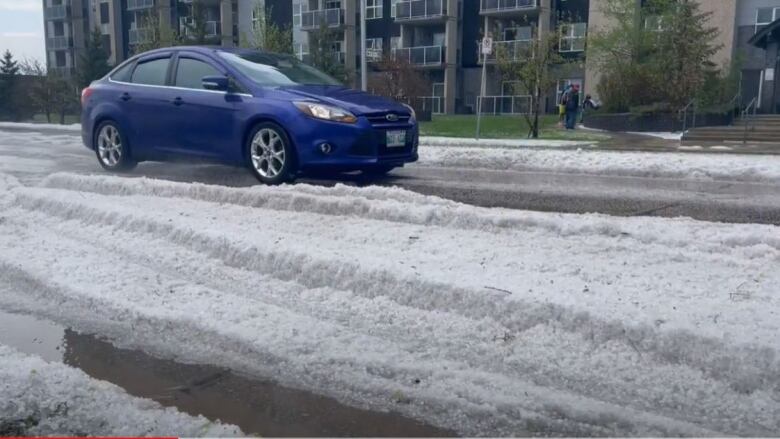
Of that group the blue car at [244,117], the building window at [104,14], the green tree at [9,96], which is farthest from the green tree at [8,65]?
the blue car at [244,117]

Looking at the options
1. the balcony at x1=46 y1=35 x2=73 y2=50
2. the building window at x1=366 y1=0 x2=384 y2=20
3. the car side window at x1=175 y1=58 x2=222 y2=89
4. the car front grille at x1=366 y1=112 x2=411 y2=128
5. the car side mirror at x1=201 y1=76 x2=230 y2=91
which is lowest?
the car front grille at x1=366 y1=112 x2=411 y2=128

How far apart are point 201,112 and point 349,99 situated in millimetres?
1850

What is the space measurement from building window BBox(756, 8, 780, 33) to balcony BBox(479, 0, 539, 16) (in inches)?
509

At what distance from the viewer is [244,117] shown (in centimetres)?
828

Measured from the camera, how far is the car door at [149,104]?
29.9 feet

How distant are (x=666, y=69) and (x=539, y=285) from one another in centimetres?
2264

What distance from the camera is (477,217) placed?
Result: 5.77m

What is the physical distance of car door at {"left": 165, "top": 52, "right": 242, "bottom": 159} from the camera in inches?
332

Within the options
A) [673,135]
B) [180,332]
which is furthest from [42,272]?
[673,135]

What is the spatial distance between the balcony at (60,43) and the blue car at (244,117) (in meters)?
64.6

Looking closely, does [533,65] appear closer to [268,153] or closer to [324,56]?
[268,153]

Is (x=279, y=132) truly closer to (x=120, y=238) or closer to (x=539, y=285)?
(x=120, y=238)

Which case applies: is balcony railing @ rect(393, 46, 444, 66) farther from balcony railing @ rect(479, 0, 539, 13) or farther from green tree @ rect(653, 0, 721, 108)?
green tree @ rect(653, 0, 721, 108)

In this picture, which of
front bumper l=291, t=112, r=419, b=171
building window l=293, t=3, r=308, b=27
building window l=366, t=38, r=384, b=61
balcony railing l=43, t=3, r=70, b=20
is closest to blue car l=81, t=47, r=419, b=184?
front bumper l=291, t=112, r=419, b=171
